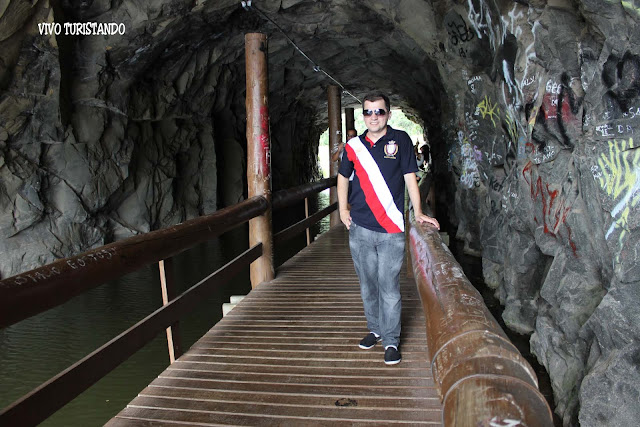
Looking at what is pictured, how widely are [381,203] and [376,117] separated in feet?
1.55

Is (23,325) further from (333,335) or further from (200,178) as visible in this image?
(200,178)

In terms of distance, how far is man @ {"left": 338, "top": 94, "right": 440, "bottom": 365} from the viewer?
2760 mm

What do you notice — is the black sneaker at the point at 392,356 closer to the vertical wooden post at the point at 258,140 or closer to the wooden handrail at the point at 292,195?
the vertical wooden post at the point at 258,140

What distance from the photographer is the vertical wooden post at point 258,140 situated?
4719mm

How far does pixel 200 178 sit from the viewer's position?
47.9ft

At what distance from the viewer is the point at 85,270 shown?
83.4 inches

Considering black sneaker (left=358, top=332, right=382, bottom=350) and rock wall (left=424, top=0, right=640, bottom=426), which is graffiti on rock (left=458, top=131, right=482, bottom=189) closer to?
rock wall (left=424, top=0, right=640, bottom=426)

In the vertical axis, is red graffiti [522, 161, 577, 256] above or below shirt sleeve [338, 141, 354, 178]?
below

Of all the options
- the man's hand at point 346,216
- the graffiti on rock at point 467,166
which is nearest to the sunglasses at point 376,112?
the man's hand at point 346,216

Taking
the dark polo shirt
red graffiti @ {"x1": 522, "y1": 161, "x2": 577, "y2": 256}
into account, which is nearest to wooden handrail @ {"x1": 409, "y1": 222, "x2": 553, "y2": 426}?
the dark polo shirt

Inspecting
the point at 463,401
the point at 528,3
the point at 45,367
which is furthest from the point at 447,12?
the point at 463,401

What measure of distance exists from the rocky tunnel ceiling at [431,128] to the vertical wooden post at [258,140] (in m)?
2.89

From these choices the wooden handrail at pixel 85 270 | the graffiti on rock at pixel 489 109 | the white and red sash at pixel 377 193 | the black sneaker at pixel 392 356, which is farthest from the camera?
the graffiti on rock at pixel 489 109

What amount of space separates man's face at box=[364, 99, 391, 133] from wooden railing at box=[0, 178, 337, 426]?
1330 mm
